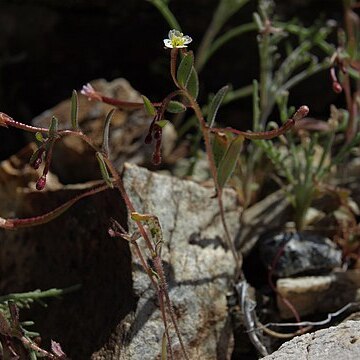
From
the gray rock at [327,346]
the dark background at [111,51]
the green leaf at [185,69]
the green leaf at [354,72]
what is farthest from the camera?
the dark background at [111,51]

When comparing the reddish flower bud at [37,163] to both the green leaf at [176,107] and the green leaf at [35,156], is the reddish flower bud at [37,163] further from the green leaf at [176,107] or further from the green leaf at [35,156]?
the green leaf at [176,107]

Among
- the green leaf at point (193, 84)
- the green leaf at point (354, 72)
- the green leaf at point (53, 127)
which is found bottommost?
the green leaf at point (354, 72)

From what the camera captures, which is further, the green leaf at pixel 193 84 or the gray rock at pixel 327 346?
the green leaf at pixel 193 84

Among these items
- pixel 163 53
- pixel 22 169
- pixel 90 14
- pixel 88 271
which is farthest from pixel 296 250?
pixel 90 14

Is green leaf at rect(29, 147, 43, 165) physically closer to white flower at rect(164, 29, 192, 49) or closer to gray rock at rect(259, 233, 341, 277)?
white flower at rect(164, 29, 192, 49)

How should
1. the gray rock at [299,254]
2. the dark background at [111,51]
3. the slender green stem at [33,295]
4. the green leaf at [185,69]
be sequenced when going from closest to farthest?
the green leaf at [185,69] < the slender green stem at [33,295] < the gray rock at [299,254] < the dark background at [111,51]

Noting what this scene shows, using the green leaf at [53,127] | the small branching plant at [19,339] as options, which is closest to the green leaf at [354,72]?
the green leaf at [53,127]

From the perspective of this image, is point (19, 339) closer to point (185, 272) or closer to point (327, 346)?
point (185, 272)

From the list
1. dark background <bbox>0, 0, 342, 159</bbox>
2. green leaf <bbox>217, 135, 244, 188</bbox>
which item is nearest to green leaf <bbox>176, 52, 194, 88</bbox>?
green leaf <bbox>217, 135, 244, 188</bbox>
